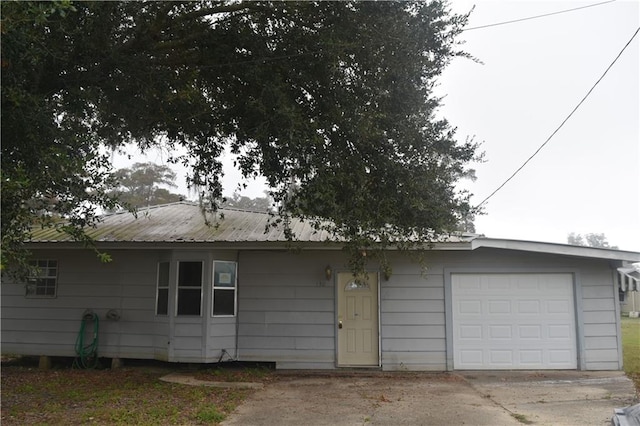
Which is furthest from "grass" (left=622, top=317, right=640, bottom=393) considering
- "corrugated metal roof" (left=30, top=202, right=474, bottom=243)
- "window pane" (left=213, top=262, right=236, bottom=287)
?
"window pane" (left=213, top=262, right=236, bottom=287)

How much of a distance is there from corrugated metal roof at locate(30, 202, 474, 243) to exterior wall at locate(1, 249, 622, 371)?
38cm

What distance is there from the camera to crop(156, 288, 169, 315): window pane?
989 centimetres

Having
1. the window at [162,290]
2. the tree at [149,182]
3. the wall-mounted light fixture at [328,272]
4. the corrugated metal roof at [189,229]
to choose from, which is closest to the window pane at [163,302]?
the window at [162,290]

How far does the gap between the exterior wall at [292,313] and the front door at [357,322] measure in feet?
0.55

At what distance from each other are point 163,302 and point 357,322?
387 centimetres

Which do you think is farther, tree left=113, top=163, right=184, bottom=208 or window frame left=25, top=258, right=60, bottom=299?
tree left=113, top=163, right=184, bottom=208

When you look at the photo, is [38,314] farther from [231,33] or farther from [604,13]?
[604,13]

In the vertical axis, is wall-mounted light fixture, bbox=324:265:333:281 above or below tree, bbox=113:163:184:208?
below

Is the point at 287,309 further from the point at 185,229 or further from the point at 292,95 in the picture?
the point at 292,95

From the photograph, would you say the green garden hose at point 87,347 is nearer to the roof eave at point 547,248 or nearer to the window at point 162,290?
the window at point 162,290

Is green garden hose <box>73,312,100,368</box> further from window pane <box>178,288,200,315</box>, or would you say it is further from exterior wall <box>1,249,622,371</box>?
window pane <box>178,288,200,315</box>

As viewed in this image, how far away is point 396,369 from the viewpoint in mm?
9664

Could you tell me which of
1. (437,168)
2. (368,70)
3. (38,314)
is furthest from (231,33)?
(38,314)

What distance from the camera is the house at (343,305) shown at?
375 inches
